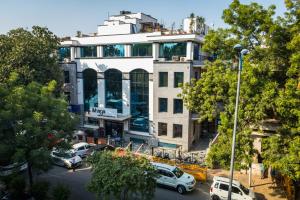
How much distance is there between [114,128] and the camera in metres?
34.8

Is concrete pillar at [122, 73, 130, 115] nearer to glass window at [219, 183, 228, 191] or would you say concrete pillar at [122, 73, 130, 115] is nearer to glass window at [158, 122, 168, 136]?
glass window at [158, 122, 168, 136]

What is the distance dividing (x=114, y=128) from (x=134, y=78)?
7564mm

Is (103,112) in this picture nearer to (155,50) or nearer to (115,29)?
(155,50)

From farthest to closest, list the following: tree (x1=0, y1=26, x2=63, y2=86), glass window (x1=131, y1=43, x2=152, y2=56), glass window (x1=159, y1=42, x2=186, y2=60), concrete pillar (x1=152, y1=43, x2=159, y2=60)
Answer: glass window (x1=131, y1=43, x2=152, y2=56)
concrete pillar (x1=152, y1=43, x2=159, y2=60)
glass window (x1=159, y1=42, x2=186, y2=60)
tree (x1=0, y1=26, x2=63, y2=86)

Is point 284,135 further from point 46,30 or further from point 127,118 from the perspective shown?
point 46,30

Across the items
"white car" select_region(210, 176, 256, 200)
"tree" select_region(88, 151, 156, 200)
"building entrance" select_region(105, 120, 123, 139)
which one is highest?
"tree" select_region(88, 151, 156, 200)

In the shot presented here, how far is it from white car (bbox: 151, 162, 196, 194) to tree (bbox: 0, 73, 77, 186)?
8.33 metres

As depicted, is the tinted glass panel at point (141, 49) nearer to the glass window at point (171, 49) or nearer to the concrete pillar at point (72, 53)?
the glass window at point (171, 49)

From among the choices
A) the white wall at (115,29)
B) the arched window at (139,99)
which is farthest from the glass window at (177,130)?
the white wall at (115,29)

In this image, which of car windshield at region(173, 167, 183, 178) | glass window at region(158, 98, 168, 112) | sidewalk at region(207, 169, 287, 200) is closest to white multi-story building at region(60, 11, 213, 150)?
glass window at region(158, 98, 168, 112)

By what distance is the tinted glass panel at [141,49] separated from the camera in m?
31.4

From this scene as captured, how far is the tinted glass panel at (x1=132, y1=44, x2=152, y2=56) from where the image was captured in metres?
31.4

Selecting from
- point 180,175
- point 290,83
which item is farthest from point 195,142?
point 290,83

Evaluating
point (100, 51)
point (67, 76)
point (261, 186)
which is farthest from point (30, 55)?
point (261, 186)
